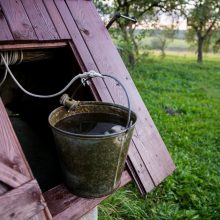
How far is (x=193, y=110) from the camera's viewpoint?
7.17 meters

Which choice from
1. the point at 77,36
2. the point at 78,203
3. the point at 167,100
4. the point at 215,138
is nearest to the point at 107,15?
the point at 167,100

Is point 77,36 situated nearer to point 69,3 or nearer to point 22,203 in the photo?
point 69,3

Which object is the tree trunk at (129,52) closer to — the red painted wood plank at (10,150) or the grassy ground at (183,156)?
the grassy ground at (183,156)

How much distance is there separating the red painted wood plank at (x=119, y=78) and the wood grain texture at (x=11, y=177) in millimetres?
996

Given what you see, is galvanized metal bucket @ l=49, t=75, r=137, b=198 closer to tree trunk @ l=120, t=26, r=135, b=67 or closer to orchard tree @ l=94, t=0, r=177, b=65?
tree trunk @ l=120, t=26, r=135, b=67

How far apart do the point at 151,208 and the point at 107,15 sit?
8.10 meters

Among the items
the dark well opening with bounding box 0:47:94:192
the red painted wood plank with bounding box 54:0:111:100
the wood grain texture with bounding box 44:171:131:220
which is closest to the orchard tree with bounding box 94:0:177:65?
the dark well opening with bounding box 0:47:94:192

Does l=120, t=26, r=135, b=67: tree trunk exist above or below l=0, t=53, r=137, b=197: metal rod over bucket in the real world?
below

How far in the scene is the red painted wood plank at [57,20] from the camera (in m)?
2.05

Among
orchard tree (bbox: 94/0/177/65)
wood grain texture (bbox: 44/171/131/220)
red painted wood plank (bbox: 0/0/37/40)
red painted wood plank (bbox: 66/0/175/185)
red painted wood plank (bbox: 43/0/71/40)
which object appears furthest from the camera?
orchard tree (bbox: 94/0/177/65)

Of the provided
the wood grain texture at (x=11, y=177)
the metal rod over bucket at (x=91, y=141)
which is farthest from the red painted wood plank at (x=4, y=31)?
the wood grain texture at (x=11, y=177)

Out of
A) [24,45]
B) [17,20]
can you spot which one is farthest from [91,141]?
[17,20]

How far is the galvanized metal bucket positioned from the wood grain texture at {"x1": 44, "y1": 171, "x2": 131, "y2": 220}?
50 millimetres

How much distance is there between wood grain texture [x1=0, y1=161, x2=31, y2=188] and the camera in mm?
1301
